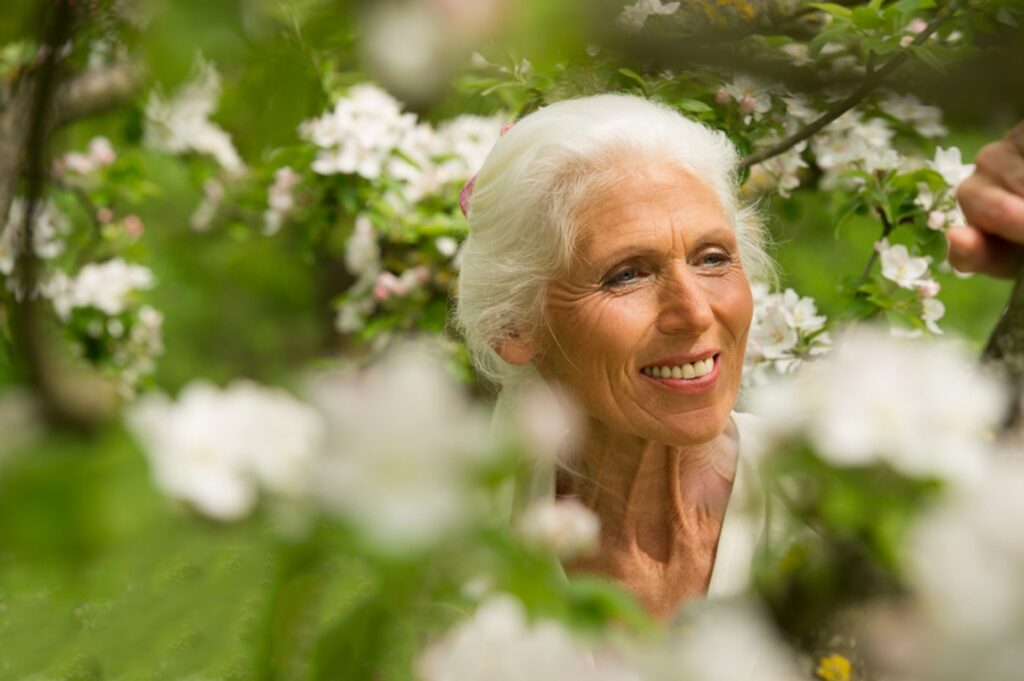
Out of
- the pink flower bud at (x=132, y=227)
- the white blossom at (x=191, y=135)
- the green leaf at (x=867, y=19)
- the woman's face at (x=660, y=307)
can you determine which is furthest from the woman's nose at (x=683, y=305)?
the pink flower bud at (x=132, y=227)

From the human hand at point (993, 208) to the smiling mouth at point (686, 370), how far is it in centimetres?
37

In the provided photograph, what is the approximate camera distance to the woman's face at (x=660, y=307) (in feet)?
4.66

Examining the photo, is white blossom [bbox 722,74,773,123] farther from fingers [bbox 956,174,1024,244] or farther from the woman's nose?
fingers [bbox 956,174,1024,244]

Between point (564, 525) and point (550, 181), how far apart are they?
1.60 feet

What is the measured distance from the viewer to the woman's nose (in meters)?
1.40

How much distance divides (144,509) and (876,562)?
0.39 m

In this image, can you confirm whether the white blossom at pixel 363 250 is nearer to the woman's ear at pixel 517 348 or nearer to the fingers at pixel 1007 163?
the woman's ear at pixel 517 348

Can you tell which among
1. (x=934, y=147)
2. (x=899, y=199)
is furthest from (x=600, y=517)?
(x=934, y=147)

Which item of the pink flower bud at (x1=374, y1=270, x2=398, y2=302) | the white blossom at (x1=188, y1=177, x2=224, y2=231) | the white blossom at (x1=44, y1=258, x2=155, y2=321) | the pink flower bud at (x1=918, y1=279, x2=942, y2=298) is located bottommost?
the white blossom at (x1=44, y1=258, x2=155, y2=321)

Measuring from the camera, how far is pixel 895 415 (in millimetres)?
557

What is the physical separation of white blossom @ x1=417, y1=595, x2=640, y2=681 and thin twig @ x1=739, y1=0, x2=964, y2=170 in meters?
0.65

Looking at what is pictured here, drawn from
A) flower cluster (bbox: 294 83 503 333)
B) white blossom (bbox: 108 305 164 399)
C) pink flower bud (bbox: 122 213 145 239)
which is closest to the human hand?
flower cluster (bbox: 294 83 503 333)

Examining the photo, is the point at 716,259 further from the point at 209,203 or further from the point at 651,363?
the point at 209,203

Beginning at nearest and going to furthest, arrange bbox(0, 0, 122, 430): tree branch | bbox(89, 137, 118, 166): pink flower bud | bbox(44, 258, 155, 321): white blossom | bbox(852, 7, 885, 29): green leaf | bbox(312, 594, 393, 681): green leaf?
bbox(0, 0, 122, 430): tree branch → bbox(312, 594, 393, 681): green leaf → bbox(852, 7, 885, 29): green leaf → bbox(44, 258, 155, 321): white blossom → bbox(89, 137, 118, 166): pink flower bud
